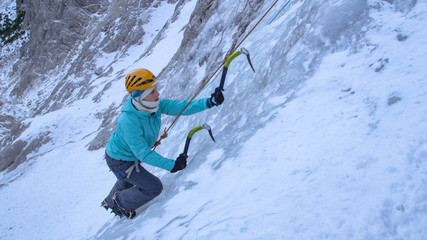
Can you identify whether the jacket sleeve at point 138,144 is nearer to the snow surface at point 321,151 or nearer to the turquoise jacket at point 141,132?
the turquoise jacket at point 141,132

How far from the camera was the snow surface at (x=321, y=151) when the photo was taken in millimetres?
1739

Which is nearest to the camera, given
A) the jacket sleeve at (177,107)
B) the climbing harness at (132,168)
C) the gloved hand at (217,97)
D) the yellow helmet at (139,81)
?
the yellow helmet at (139,81)

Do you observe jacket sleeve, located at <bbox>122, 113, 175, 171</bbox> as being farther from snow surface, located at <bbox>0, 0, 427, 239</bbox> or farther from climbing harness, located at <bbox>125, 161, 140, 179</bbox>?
climbing harness, located at <bbox>125, 161, 140, 179</bbox>

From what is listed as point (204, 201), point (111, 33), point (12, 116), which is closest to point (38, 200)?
point (204, 201)

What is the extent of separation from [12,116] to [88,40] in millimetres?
14770

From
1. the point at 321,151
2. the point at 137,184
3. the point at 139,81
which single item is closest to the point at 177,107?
the point at 139,81

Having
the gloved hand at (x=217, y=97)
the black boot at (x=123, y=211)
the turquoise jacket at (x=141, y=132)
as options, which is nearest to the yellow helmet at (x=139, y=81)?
the turquoise jacket at (x=141, y=132)

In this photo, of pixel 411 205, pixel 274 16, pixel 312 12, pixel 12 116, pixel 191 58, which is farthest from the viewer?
pixel 12 116

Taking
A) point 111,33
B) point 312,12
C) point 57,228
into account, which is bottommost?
point 57,228

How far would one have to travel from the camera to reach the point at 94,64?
34500 mm

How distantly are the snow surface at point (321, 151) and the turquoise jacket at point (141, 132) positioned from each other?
0.53 m

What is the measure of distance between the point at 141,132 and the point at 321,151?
231 centimetres

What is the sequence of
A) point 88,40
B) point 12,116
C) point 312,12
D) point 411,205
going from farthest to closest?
point 88,40, point 12,116, point 312,12, point 411,205

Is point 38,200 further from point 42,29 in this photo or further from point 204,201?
point 42,29
